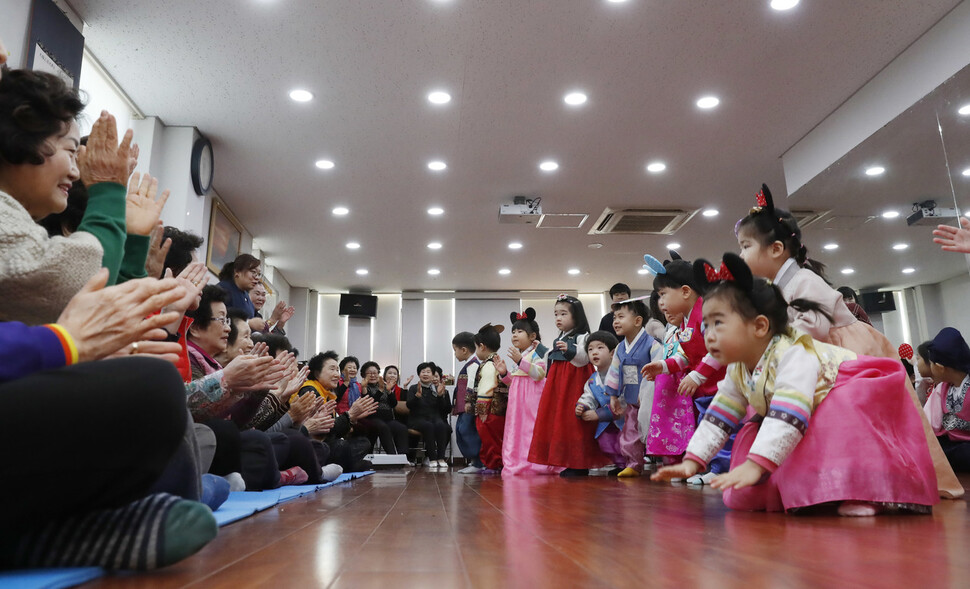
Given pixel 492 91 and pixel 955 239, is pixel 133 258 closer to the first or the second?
pixel 955 239

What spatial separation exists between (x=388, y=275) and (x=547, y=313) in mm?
2979

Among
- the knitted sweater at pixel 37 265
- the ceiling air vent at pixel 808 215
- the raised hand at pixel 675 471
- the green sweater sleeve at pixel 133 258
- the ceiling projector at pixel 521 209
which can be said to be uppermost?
the ceiling projector at pixel 521 209

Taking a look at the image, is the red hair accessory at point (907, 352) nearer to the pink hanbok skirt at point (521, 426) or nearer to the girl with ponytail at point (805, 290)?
the pink hanbok skirt at point (521, 426)

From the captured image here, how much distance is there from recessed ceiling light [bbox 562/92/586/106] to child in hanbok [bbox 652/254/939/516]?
9.33 feet

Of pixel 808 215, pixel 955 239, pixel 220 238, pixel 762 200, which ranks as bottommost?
pixel 955 239

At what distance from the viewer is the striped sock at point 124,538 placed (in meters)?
0.80

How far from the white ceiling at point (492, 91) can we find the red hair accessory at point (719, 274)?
6.82ft

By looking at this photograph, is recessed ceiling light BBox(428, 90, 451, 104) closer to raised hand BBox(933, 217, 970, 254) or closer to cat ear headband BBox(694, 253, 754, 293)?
cat ear headband BBox(694, 253, 754, 293)

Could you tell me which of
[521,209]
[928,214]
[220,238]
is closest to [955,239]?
[928,214]

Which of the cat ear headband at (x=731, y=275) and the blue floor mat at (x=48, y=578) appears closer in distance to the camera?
the blue floor mat at (x=48, y=578)

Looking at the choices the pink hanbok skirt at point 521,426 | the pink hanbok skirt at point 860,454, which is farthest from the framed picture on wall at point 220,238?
the pink hanbok skirt at point 860,454

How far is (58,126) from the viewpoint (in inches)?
41.0

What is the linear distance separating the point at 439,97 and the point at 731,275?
123 inches

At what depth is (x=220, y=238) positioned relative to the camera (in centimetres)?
601
